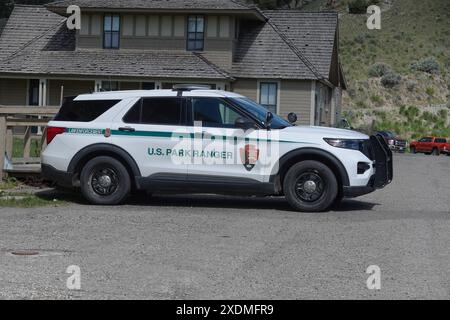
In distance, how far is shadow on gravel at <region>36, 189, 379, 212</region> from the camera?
1352 centimetres

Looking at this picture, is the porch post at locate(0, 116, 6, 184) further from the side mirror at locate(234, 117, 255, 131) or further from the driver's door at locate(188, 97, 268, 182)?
the side mirror at locate(234, 117, 255, 131)

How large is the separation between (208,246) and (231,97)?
13.2 ft

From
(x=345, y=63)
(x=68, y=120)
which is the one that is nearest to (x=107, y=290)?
(x=68, y=120)

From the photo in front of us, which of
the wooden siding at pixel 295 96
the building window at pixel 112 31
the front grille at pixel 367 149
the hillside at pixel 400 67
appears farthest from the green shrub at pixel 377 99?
the front grille at pixel 367 149

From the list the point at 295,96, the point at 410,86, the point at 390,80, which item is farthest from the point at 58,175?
the point at 410,86

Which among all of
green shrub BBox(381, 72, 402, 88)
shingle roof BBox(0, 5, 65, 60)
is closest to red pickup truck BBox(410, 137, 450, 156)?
green shrub BBox(381, 72, 402, 88)

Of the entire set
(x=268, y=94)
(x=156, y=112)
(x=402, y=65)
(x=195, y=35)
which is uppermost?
(x=402, y=65)

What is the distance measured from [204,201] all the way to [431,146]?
127ft

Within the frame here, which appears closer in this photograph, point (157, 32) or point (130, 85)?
point (157, 32)

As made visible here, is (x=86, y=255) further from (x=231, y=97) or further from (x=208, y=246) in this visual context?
(x=231, y=97)

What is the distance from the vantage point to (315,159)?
41.4ft

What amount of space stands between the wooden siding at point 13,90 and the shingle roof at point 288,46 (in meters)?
9.63

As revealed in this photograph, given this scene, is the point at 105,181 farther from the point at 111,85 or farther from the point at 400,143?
the point at 400,143

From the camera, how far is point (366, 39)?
77.9m
